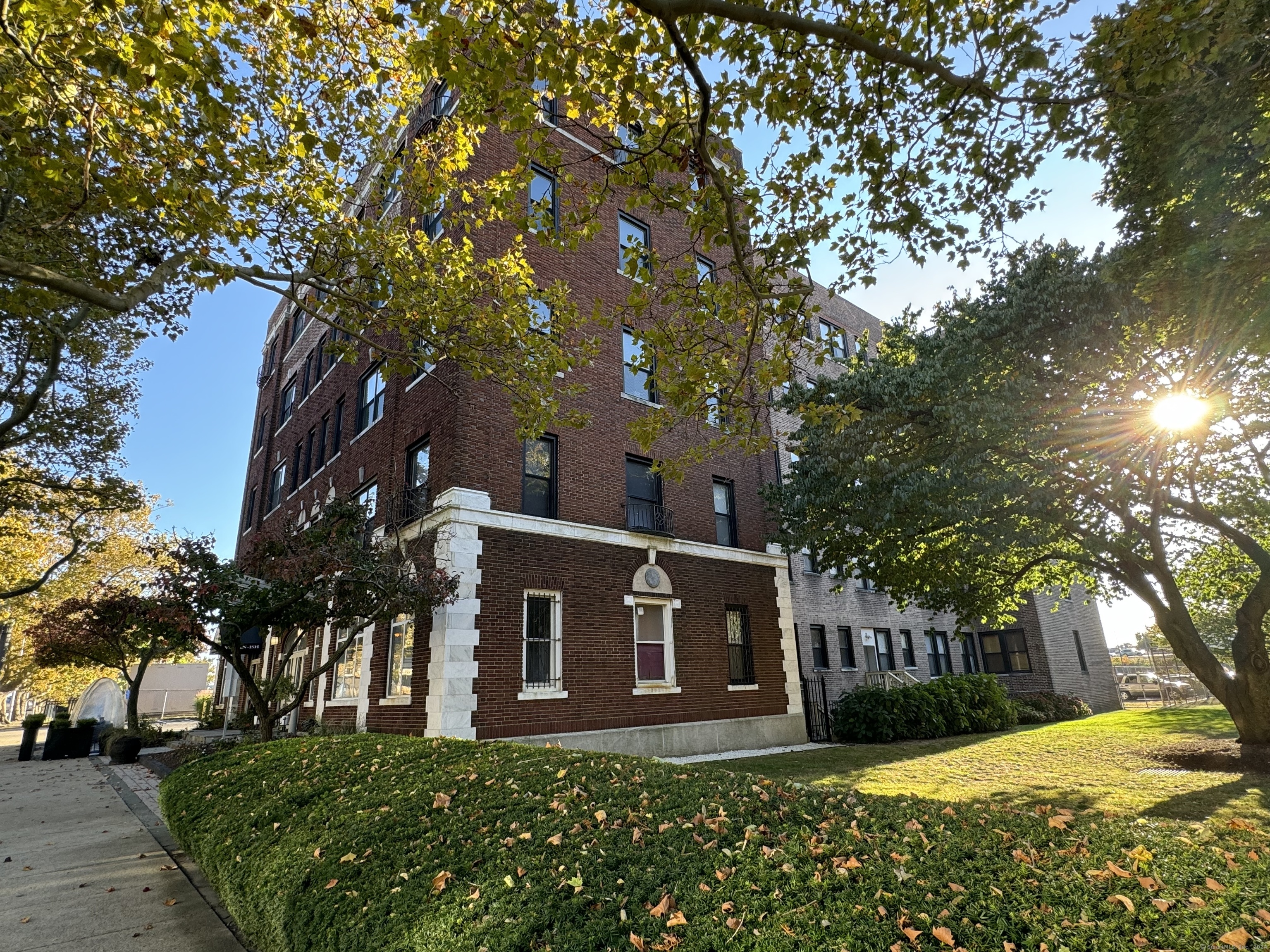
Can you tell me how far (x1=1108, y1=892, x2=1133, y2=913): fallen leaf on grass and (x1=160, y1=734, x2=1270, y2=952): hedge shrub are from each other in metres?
0.03

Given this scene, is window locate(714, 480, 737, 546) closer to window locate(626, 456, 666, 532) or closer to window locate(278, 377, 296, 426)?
window locate(626, 456, 666, 532)

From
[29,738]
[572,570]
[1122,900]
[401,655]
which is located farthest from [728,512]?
[29,738]

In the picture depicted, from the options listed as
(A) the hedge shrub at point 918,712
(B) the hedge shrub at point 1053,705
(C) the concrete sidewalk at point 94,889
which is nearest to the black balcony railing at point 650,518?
(A) the hedge shrub at point 918,712

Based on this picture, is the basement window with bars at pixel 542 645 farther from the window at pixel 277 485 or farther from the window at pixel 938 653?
the window at pixel 938 653

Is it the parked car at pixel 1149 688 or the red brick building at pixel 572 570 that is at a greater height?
the red brick building at pixel 572 570

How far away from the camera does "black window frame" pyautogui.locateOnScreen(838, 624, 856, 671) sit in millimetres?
20984

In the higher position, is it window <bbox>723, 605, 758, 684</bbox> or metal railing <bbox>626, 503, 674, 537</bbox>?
metal railing <bbox>626, 503, 674, 537</bbox>

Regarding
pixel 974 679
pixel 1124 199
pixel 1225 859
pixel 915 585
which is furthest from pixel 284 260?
pixel 974 679

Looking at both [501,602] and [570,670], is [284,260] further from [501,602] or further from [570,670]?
[570,670]

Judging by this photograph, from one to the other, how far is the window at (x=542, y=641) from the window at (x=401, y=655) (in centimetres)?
231

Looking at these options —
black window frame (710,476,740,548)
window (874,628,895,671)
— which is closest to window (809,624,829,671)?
window (874,628,895,671)

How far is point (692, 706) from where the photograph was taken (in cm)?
1477

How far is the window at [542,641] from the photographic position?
41.9 feet

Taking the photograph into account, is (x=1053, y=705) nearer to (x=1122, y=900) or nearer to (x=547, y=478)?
(x=547, y=478)
